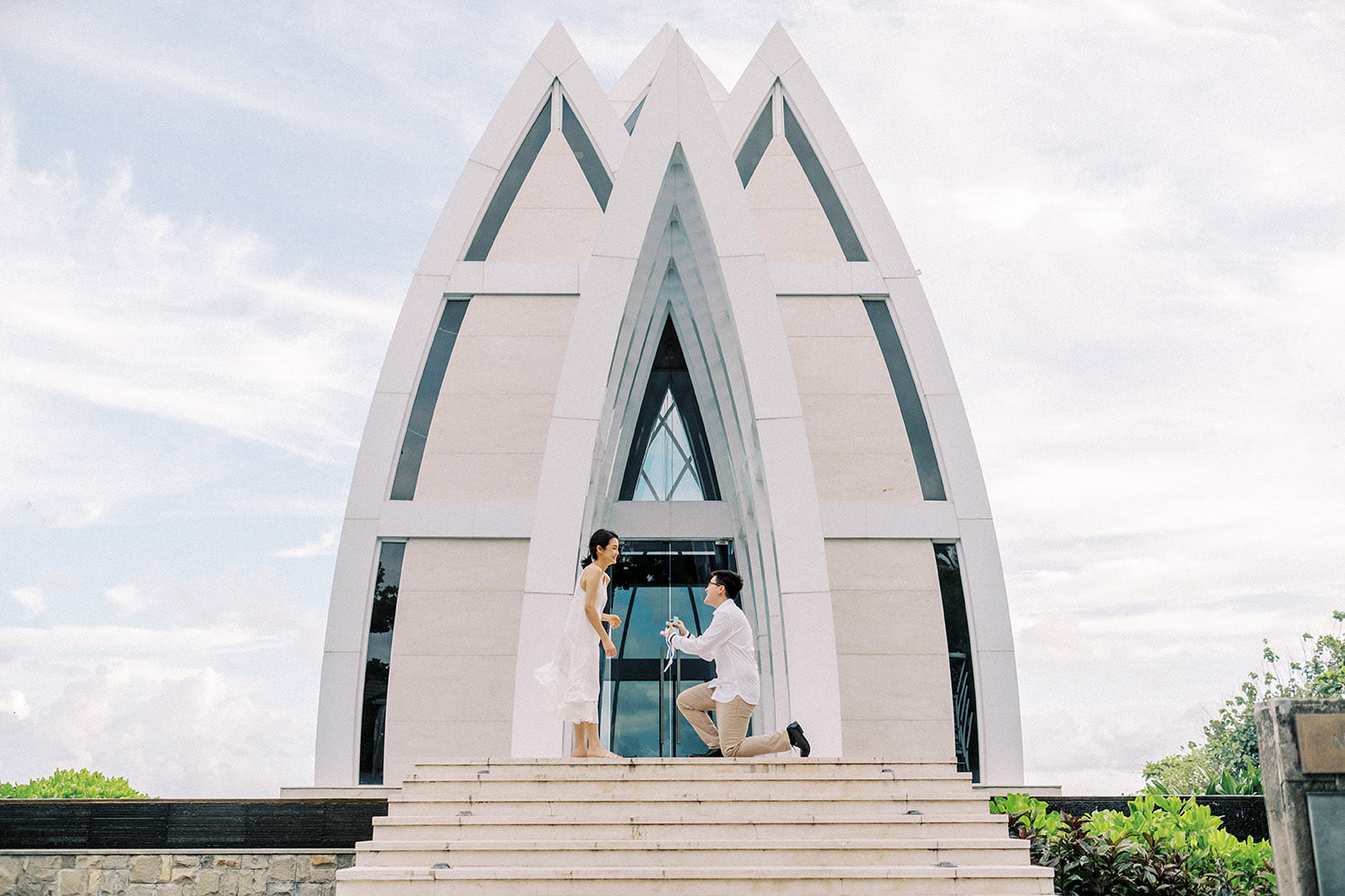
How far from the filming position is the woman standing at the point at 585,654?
981 cm

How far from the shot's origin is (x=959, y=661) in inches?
694

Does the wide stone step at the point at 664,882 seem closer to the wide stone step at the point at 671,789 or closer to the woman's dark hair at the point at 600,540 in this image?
the wide stone step at the point at 671,789

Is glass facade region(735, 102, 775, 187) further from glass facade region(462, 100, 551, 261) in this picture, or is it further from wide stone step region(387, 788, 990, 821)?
wide stone step region(387, 788, 990, 821)

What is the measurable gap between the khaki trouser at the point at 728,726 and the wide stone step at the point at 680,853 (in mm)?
1829

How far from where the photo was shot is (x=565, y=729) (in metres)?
15.1

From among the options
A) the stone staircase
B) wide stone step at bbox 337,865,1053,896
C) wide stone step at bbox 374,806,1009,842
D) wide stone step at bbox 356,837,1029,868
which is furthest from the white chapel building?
wide stone step at bbox 337,865,1053,896

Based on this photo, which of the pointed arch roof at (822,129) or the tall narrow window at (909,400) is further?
the pointed arch roof at (822,129)

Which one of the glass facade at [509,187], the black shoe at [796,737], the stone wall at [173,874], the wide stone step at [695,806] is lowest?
the stone wall at [173,874]

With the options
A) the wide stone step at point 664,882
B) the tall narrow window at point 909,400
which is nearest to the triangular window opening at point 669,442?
the tall narrow window at point 909,400

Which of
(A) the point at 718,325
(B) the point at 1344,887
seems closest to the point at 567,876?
(B) the point at 1344,887

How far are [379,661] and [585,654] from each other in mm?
8361

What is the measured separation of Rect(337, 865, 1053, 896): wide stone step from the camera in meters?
7.00

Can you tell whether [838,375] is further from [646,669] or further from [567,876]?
[567,876]

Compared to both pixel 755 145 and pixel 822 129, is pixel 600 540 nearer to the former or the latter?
pixel 755 145
